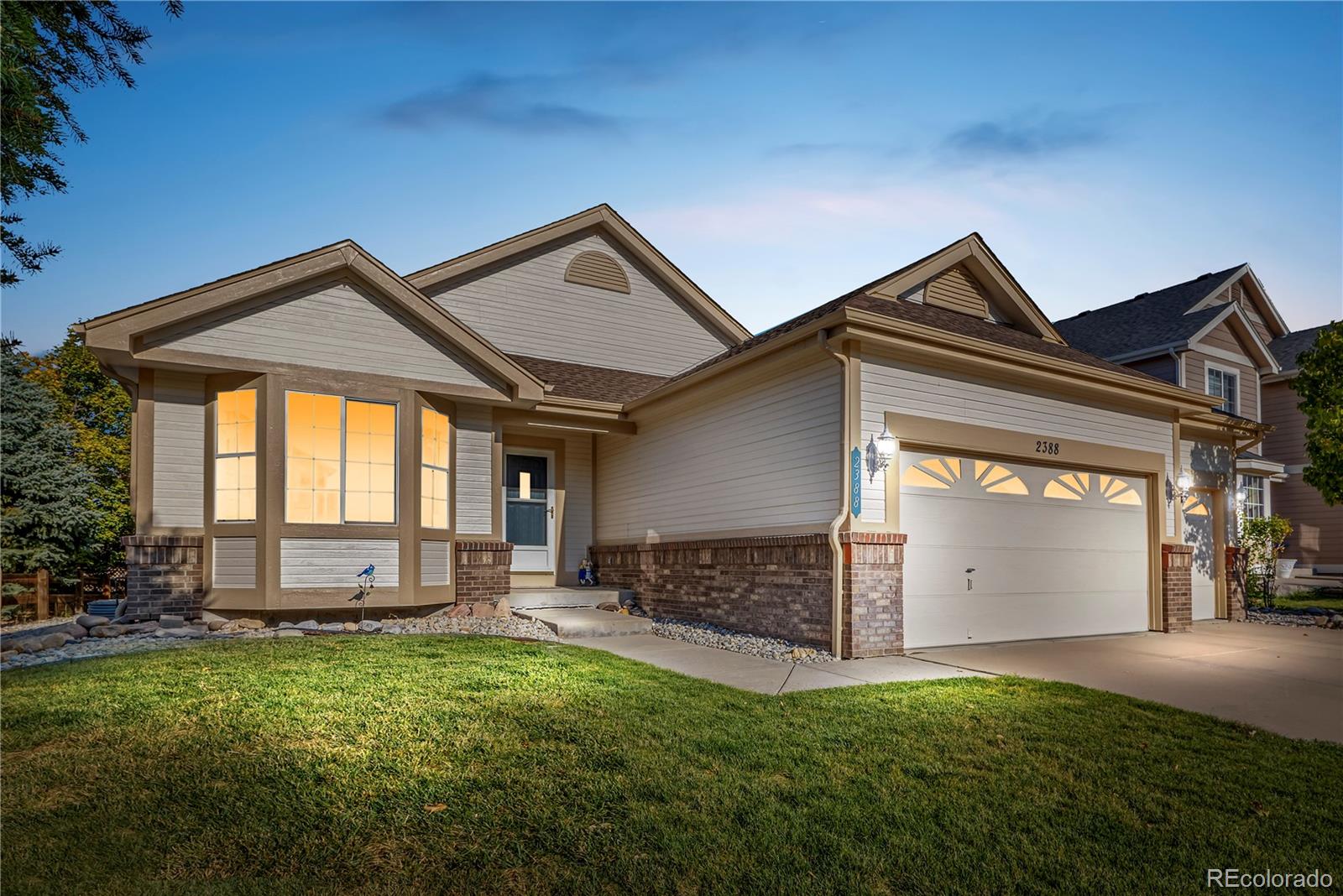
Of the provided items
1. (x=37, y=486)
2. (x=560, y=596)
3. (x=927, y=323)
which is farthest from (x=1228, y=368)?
(x=37, y=486)

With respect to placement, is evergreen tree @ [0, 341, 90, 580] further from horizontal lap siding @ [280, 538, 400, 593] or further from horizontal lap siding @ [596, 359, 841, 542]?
horizontal lap siding @ [596, 359, 841, 542]

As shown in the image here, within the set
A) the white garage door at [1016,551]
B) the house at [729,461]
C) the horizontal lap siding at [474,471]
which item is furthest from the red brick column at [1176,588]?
the horizontal lap siding at [474,471]

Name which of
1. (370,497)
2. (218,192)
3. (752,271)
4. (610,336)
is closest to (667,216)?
(752,271)

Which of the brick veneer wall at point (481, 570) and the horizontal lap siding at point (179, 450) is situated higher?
the horizontal lap siding at point (179, 450)

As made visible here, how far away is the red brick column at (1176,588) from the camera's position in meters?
12.4

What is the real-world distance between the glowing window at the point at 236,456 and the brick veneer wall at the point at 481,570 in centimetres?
280

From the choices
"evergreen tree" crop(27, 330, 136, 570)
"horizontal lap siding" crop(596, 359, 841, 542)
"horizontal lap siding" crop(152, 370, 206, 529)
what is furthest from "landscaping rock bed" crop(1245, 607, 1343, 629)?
"evergreen tree" crop(27, 330, 136, 570)

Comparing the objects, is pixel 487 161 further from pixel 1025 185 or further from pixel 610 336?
pixel 1025 185

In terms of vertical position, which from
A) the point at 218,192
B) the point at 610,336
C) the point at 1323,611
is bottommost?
the point at 1323,611

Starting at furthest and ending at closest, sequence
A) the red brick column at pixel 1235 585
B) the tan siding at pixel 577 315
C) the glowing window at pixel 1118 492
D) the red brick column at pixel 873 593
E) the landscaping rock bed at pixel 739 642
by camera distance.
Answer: the tan siding at pixel 577 315 → the red brick column at pixel 1235 585 → the glowing window at pixel 1118 492 → the landscaping rock bed at pixel 739 642 → the red brick column at pixel 873 593

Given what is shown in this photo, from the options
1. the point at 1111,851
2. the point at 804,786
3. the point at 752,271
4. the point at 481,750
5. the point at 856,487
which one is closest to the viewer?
the point at 1111,851

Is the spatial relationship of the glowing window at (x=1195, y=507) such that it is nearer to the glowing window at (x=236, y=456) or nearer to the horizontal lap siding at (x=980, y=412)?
the horizontal lap siding at (x=980, y=412)

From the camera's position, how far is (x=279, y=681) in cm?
663

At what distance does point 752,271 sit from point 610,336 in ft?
22.1
